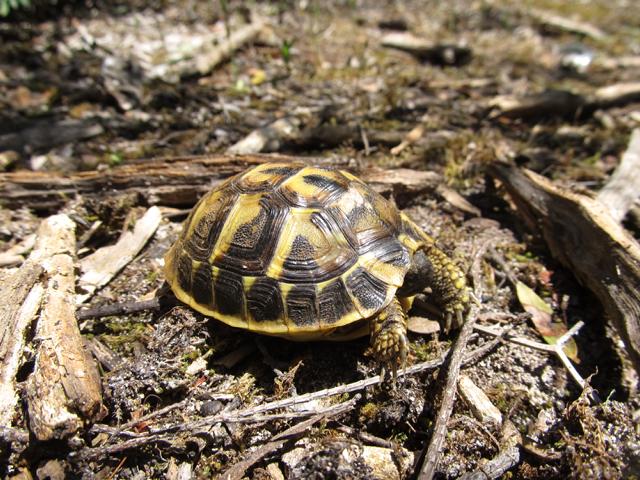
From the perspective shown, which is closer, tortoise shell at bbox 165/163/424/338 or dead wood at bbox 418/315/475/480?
dead wood at bbox 418/315/475/480

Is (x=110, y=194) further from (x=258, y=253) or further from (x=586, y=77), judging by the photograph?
(x=586, y=77)

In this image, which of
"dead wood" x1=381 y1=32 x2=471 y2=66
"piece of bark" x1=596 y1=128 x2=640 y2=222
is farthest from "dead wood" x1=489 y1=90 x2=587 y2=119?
"dead wood" x1=381 y1=32 x2=471 y2=66

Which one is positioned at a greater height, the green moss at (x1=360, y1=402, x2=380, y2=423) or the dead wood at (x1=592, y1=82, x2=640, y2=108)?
the dead wood at (x1=592, y1=82, x2=640, y2=108)

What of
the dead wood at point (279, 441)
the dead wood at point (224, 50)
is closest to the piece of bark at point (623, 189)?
the dead wood at point (279, 441)

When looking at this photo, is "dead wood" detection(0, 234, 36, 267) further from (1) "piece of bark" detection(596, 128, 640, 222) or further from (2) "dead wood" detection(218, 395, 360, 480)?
(1) "piece of bark" detection(596, 128, 640, 222)

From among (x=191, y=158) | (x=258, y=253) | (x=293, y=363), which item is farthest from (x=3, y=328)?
(x=191, y=158)

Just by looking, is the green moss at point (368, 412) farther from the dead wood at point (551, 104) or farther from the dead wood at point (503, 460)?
the dead wood at point (551, 104)
